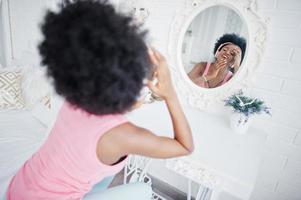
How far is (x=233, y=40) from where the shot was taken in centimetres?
115

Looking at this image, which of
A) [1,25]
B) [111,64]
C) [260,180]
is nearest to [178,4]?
[111,64]

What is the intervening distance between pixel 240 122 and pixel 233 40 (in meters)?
0.45

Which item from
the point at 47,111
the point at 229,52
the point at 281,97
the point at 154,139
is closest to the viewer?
the point at 154,139

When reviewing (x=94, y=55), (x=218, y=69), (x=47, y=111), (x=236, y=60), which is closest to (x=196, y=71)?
(x=218, y=69)

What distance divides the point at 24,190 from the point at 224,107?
41.1 inches

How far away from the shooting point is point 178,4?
50.9 inches

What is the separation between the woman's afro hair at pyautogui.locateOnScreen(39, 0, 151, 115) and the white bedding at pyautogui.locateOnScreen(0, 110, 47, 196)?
79cm

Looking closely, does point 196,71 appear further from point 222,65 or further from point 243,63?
point 243,63

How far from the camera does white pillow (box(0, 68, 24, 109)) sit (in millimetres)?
1571

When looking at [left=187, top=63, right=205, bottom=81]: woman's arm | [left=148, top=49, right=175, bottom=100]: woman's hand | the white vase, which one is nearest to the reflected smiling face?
[left=187, top=63, right=205, bottom=81]: woman's arm

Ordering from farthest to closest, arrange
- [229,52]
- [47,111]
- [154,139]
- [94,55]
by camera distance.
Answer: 1. [47,111]
2. [229,52]
3. [154,139]
4. [94,55]

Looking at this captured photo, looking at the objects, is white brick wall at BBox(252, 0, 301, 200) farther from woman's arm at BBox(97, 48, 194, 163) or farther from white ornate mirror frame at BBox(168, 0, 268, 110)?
woman's arm at BBox(97, 48, 194, 163)

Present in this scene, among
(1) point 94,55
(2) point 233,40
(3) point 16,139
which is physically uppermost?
(2) point 233,40

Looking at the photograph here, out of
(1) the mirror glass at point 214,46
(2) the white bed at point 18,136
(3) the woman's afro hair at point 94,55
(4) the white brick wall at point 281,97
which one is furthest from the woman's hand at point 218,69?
(2) the white bed at point 18,136
